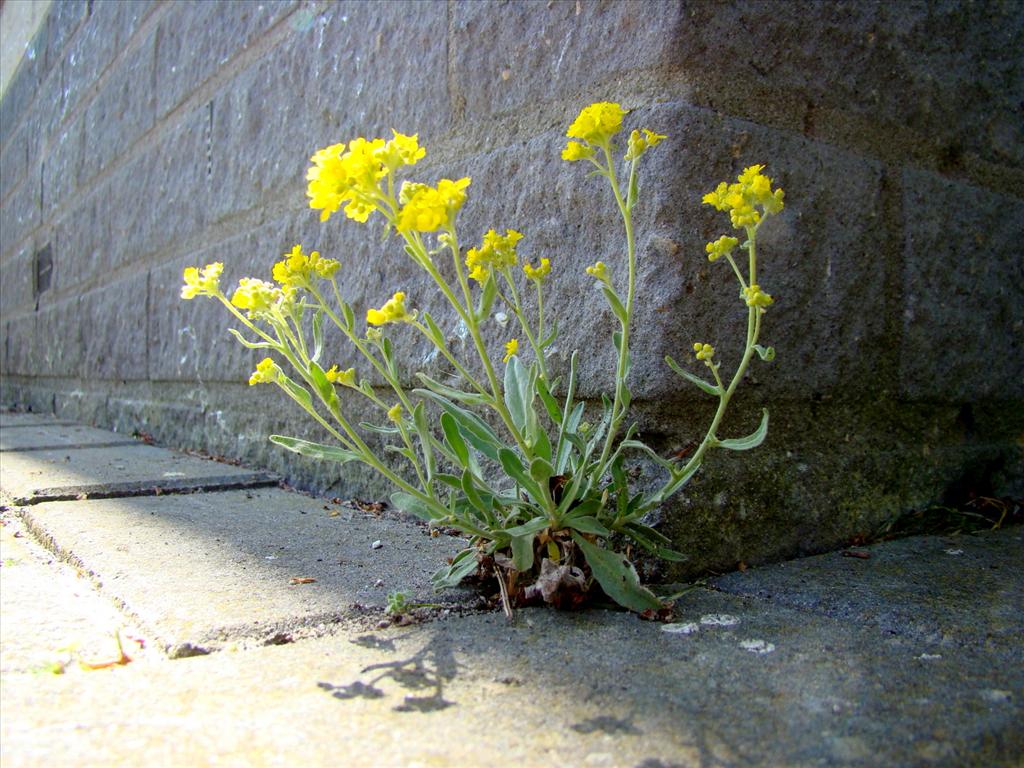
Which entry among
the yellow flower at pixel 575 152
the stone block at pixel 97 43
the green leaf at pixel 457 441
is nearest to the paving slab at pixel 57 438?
the stone block at pixel 97 43

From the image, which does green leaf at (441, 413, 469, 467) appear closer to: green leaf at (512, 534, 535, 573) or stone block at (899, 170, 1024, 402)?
green leaf at (512, 534, 535, 573)

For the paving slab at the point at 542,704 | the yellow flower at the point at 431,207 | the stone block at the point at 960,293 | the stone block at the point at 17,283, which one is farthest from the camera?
the stone block at the point at 17,283

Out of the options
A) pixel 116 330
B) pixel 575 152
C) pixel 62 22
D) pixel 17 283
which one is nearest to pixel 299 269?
pixel 575 152

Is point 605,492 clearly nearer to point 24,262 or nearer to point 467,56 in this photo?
point 467,56

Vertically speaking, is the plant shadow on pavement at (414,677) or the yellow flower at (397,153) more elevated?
the yellow flower at (397,153)

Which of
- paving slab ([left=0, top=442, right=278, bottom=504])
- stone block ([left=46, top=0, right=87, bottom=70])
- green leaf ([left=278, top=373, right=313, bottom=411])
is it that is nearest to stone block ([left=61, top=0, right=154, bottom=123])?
stone block ([left=46, top=0, right=87, bottom=70])

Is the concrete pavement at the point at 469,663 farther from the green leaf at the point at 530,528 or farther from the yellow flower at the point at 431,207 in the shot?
the yellow flower at the point at 431,207

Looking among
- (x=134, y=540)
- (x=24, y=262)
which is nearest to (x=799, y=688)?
(x=134, y=540)
